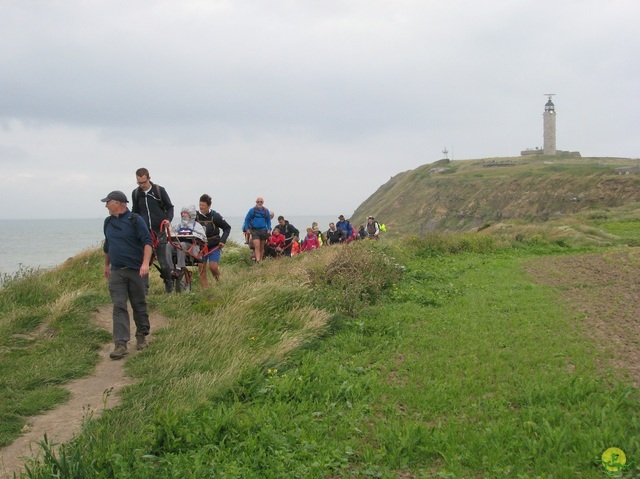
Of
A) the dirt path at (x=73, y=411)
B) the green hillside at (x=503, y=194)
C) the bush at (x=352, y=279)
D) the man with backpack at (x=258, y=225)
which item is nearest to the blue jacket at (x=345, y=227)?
the man with backpack at (x=258, y=225)

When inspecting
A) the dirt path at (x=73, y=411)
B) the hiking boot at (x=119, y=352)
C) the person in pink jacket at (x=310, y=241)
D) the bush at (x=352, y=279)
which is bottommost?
the dirt path at (x=73, y=411)

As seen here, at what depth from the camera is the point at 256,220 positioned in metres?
14.8

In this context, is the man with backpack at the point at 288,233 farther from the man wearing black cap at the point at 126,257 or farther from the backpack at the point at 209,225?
the man wearing black cap at the point at 126,257

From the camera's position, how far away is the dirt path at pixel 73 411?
4227mm

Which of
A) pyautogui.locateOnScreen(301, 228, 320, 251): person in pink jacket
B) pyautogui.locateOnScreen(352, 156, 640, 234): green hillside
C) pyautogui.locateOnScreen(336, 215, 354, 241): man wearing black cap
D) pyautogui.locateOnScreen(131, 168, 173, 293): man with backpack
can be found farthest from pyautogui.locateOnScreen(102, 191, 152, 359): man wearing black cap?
pyautogui.locateOnScreen(352, 156, 640, 234): green hillside

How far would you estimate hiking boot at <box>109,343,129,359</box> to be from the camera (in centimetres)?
649

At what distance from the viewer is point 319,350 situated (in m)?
6.82

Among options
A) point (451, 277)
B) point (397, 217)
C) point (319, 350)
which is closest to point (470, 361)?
point (319, 350)

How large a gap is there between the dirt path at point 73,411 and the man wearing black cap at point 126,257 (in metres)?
0.45

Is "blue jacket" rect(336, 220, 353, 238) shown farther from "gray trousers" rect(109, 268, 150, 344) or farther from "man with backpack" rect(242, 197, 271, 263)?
"gray trousers" rect(109, 268, 150, 344)

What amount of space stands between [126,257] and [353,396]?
127 inches

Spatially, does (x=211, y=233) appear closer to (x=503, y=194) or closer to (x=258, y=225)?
(x=258, y=225)

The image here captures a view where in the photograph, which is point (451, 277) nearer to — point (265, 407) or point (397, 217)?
point (265, 407)

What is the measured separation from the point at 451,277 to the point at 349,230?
10.3 metres
